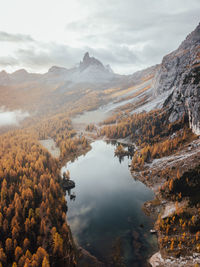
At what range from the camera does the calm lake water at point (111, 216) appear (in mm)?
42000

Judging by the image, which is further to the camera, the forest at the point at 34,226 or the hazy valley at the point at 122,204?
the hazy valley at the point at 122,204

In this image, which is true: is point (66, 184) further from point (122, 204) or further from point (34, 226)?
point (122, 204)

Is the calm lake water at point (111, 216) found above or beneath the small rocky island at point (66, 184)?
beneath

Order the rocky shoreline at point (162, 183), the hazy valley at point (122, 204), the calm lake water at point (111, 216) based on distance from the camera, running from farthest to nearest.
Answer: the calm lake water at point (111, 216) < the hazy valley at point (122, 204) < the rocky shoreline at point (162, 183)

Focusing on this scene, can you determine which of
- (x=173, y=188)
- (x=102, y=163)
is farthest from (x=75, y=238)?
(x=102, y=163)

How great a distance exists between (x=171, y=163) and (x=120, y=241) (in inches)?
1654

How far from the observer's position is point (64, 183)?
78.1 m

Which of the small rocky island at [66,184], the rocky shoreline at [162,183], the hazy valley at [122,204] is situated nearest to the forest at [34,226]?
the hazy valley at [122,204]

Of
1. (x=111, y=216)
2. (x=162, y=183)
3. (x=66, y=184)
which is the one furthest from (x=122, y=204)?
(x=66, y=184)

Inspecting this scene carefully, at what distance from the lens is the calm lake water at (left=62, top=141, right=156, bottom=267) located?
42.0 metres

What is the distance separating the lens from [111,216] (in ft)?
184

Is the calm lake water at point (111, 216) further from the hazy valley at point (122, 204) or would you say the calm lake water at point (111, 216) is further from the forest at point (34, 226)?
the forest at point (34, 226)

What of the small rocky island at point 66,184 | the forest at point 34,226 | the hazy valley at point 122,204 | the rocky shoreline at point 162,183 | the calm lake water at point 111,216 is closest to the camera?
the rocky shoreline at point 162,183

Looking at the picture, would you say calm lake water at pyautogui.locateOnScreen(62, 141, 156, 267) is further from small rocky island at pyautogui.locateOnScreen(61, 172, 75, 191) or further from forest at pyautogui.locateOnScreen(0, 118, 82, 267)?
forest at pyautogui.locateOnScreen(0, 118, 82, 267)
